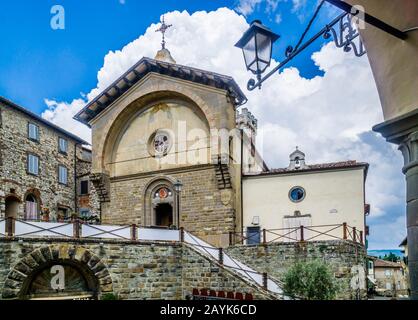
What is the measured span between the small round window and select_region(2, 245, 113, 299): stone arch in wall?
23.4 feet

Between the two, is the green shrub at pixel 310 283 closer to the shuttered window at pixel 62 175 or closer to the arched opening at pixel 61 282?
the arched opening at pixel 61 282

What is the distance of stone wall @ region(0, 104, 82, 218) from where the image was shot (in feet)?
58.1

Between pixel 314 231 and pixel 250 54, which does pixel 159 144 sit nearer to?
pixel 314 231

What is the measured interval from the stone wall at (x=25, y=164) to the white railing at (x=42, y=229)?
686 cm

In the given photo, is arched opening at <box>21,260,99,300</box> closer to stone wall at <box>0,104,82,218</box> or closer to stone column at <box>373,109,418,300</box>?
stone wall at <box>0,104,82,218</box>

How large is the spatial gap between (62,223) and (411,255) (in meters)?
10.8

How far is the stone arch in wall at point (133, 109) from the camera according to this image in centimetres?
1731

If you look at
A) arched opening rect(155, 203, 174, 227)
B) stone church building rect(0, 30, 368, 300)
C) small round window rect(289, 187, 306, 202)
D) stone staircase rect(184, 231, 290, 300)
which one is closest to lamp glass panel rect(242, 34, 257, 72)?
stone staircase rect(184, 231, 290, 300)

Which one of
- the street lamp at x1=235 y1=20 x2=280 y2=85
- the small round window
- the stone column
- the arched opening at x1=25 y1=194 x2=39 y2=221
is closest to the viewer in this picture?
the stone column

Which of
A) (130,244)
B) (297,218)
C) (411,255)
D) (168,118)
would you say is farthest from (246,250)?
(411,255)

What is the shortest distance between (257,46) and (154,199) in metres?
14.6

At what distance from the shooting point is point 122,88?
18562mm

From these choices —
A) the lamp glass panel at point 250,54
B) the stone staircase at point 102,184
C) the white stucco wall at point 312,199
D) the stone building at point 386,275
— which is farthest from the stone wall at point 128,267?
the lamp glass panel at point 250,54
